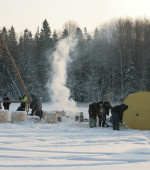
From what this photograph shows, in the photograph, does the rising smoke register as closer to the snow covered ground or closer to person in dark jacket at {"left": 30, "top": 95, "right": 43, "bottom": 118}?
person in dark jacket at {"left": 30, "top": 95, "right": 43, "bottom": 118}

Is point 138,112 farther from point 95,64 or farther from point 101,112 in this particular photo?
point 95,64

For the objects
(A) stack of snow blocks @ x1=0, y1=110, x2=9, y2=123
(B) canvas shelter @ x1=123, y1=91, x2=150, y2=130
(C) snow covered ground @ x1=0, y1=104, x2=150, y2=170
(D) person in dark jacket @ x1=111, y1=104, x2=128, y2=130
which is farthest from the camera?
(A) stack of snow blocks @ x1=0, y1=110, x2=9, y2=123

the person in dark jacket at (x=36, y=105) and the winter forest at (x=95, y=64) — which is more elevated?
the winter forest at (x=95, y=64)

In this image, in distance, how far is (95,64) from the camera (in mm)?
39281

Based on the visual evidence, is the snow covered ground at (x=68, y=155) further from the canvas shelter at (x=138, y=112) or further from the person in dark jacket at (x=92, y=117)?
the person in dark jacket at (x=92, y=117)

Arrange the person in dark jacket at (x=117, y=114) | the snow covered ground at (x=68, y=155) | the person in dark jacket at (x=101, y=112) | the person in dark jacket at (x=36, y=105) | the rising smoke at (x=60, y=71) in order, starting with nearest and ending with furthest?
the snow covered ground at (x=68, y=155) < the person in dark jacket at (x=117, y=114) < the person in dark jacket at (x=101, y=112) < the person in dark jacket at (x=36, y=105) < the rising smoke at (x=60, y=71)

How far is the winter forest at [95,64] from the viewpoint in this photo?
36.8 m

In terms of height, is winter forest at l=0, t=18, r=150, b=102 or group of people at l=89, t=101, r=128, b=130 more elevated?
winter forest at l=0, t=18, r=150, b=102

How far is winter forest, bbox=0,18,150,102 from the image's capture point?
36.8 metres

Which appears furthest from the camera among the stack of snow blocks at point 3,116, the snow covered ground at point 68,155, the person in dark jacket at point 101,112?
the person in dark jacket at point 101,112

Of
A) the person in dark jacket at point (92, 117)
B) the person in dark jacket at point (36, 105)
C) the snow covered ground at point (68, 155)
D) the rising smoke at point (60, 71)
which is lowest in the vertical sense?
the snow covered ground at point (68, 155)

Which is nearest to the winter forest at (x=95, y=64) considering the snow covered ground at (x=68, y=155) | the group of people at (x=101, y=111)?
the group of people at (x=101, y=111)

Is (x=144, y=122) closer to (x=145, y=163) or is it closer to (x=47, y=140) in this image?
(x=47, y=140)

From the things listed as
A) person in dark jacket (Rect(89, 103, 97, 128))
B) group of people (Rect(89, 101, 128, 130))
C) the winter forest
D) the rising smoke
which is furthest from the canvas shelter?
the winter forest
